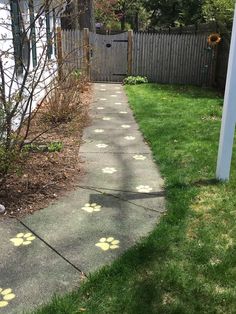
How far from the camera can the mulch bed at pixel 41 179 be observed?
359 cm

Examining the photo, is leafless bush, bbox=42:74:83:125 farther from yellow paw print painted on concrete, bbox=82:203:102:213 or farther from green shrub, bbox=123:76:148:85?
green shrub, bbox=123:76:148:85

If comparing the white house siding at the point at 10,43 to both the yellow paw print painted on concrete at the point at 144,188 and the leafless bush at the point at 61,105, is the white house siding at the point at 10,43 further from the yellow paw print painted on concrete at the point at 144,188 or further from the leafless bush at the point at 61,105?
the yellow paw print painted on concrete at the point at 144,188

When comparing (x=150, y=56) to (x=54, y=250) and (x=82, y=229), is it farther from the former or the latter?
(x=54, y=250)

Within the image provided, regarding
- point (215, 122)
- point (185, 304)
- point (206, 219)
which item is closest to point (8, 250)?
point (185, 304)

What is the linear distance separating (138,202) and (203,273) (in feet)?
4.00

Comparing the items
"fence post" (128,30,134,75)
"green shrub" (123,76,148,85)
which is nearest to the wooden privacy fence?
"fence post" (128,30,134,75)

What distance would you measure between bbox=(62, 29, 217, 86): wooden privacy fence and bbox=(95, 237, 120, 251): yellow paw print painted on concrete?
9.42 meters

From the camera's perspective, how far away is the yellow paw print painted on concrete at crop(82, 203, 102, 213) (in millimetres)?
3522

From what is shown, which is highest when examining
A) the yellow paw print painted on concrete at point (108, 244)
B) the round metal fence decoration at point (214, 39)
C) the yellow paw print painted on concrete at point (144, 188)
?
the round metal fence decoration at point (214, 39)

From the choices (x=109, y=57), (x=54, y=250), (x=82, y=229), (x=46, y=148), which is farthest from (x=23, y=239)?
(x=109, y=57)

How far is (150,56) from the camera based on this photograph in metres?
12.2

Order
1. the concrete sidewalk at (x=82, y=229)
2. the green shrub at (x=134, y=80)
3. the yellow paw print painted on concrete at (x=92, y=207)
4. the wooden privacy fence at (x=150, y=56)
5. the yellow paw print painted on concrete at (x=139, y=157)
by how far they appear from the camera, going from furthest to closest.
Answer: the wooden privacy fence at (x=150, y=56)
the green shrub at (x=134, y=80)
the yellow paw print painted on concrete at (x=139, y=157)
the yellow paw print painted on concrete at (x=92, y=207)
the concrete sidewalk at (x=82, y=229)

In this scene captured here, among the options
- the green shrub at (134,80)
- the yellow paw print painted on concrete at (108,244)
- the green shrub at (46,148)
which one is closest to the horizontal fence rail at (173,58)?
the green shrub at (134,80)

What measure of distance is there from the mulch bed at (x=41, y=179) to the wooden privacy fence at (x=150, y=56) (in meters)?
7.08
